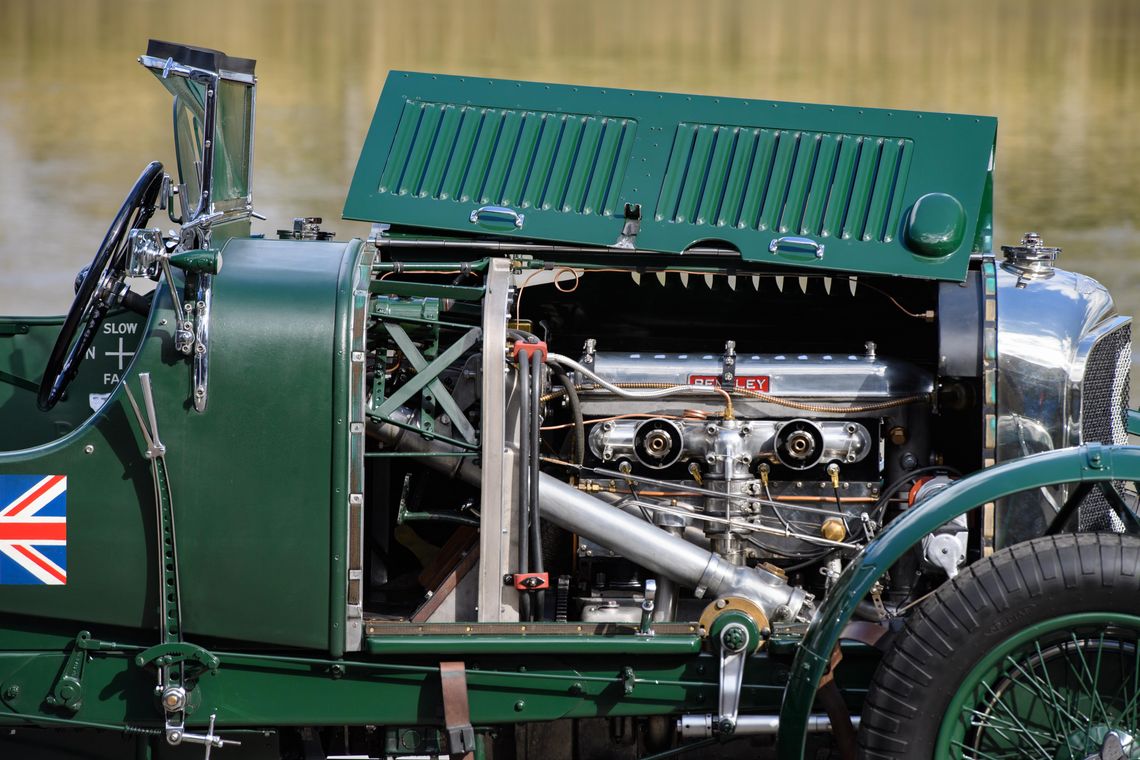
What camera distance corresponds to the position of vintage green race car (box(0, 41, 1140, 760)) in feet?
11.5

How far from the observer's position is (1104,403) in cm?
410

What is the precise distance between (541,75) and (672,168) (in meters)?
10.9

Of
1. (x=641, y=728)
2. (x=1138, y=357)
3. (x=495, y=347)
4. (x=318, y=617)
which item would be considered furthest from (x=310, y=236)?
(x=1138, y=357)

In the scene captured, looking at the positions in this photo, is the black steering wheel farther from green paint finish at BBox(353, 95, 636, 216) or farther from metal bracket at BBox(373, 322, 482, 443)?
metal bracket at BBox(373, 322, 482, 443)

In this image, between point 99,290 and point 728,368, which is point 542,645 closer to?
point 728,368

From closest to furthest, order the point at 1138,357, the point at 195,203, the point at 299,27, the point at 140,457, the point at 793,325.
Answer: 1. the point at 140,457
2. the point at 195,203
3. the point at 793,325
4. the point at 1138,357
5. the point at 299,27

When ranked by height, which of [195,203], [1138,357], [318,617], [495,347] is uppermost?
[1138,357]

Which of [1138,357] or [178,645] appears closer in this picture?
[178,645]

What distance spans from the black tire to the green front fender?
0.47 ft

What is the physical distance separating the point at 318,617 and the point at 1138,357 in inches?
326

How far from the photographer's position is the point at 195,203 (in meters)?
4.02

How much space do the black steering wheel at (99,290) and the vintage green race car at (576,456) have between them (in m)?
0.02

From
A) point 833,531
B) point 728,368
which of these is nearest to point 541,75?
point 728,368

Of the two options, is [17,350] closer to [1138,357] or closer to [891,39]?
[1138,357]
